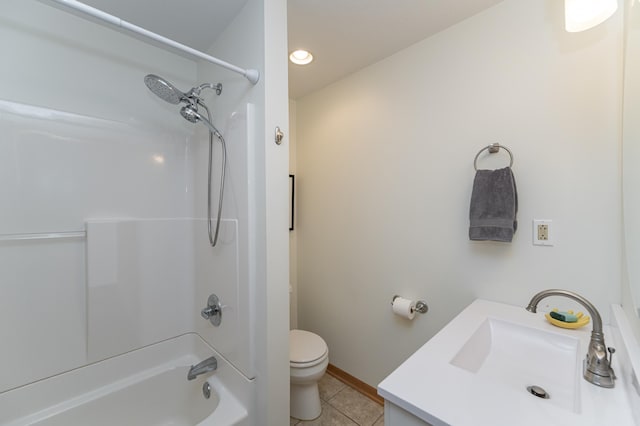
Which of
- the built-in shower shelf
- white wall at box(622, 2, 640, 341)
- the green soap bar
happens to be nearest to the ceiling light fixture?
white wall at box(622, 2, 640, 341)

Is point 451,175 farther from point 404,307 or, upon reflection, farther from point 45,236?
point 45,236

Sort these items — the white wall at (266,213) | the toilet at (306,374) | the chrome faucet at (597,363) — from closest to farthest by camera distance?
1. the chrome faucet at (597,363)
2. the white wall at (266,213)
3. the toilet at (306,374)

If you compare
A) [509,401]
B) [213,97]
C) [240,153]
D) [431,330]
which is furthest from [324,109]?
[509,401]

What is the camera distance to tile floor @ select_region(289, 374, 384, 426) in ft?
5.76

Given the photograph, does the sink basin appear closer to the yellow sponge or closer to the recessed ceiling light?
the yellow sponge

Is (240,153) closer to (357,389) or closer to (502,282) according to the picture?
(502,282)

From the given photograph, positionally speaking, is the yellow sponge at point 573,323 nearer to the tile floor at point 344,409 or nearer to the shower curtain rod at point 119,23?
the tile floor at point 344,409

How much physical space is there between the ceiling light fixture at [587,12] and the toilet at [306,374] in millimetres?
2095

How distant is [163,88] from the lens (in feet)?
4.09

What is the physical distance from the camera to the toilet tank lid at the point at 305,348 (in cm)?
171

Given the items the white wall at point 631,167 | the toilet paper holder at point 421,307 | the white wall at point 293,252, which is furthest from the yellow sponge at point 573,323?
the white wall at point 293,252

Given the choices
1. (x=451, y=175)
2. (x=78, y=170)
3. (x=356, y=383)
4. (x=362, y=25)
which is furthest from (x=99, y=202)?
(x=356, y=383)

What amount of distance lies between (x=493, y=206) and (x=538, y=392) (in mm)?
787

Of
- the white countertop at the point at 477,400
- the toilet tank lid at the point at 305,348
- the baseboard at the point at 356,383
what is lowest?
the baseboard at the point at 356,383
